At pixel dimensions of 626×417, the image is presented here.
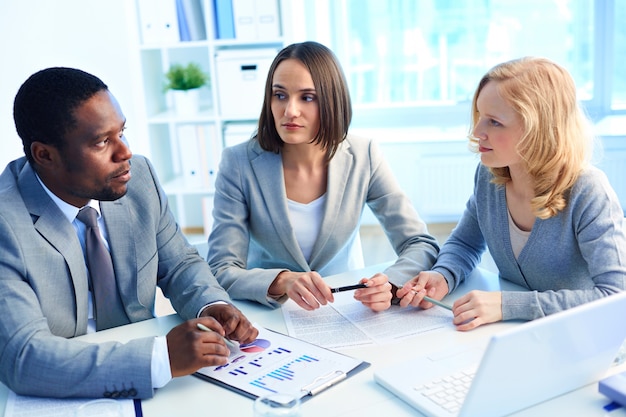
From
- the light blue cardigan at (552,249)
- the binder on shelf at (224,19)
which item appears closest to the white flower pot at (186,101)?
the binder on shelf at (224,19)

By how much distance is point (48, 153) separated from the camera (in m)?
1.38

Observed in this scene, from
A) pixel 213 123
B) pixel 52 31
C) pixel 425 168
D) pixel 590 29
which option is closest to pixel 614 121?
pixel 590 29

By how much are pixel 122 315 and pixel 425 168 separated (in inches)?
109

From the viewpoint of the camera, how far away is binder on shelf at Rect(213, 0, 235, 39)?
343 cm

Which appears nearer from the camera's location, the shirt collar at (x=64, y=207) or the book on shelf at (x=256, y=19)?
the shirt collar at (x=64, y=207)

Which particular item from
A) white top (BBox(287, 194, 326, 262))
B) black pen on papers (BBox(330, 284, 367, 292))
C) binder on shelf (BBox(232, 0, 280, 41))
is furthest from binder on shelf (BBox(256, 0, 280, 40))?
black pen on papers (BBox(330, 284, 367, 292))

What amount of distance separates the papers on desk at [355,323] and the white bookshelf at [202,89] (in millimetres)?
2131

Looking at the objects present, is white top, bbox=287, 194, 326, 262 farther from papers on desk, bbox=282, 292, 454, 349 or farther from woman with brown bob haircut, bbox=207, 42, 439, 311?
papers on desk, bbox=282, 292, 454, 349

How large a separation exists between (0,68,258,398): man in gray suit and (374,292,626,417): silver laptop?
36cm

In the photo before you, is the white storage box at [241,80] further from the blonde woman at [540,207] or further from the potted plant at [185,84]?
the blonde woman at [540,207]

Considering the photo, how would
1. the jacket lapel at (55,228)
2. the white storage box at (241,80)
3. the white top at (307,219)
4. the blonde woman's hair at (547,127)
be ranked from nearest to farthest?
the jacket lapel at (55,228) → the blonde woman's hair at (547,127) → the white top at (307,219) → the white storage box at (241,80)

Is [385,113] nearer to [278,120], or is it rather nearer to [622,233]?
[278,120]

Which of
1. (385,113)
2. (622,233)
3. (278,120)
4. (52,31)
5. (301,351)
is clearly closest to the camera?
(301,351)

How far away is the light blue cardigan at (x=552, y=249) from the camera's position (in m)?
1.43
